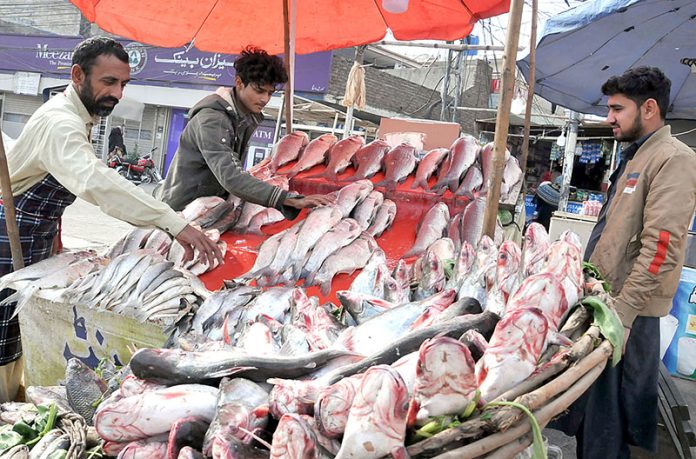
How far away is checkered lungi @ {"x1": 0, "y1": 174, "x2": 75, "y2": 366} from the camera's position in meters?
2.90

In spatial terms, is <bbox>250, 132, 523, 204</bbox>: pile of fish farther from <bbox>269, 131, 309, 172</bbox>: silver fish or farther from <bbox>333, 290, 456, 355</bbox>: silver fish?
<bbox>333, 290, 456, 355</bbox>: silver fish

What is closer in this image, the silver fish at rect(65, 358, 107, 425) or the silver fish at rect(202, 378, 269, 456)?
the silver fish at rect(202, 378, 269, 456)

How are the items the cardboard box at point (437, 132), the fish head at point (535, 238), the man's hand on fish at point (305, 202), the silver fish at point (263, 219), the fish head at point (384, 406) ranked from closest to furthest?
the fish head at point (384, 406) → the fish head at point (535, 238) → the man's hand on fish at point (305, 202) → the silver fish at point (263, 219) → the cardboard box at point (437, 132)

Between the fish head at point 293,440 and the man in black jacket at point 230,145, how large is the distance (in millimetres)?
2257

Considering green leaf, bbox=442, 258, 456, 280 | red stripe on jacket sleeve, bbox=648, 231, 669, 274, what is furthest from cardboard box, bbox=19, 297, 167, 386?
red stripe on jacket sleeve, bbox=648, 231, 669, 274

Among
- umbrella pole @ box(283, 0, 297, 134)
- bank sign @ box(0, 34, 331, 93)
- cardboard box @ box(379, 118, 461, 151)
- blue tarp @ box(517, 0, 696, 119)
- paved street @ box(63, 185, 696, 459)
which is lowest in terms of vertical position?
paved street @ box(63, 185, 696, 459)

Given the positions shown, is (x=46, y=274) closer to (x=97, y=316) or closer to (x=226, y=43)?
(x=97, y=316)

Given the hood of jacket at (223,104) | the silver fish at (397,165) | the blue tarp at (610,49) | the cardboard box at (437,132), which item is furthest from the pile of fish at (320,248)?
the blue tarp at (610,49)

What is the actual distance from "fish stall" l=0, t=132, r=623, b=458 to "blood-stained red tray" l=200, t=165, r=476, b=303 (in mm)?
16

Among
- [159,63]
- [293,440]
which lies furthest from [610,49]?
[159,63]

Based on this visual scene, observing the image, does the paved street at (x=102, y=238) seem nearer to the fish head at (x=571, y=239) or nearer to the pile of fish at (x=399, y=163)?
the pile of fish at (x=399, y=163)

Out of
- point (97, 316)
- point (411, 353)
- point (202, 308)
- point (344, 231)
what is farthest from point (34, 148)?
point (411, 353)

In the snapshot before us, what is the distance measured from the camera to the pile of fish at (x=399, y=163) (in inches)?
150

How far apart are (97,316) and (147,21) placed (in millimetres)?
4287
